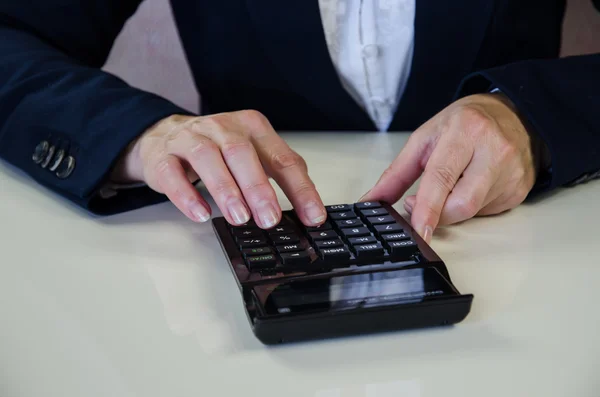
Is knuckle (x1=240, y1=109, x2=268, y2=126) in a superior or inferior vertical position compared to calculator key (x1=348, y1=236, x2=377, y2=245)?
superior

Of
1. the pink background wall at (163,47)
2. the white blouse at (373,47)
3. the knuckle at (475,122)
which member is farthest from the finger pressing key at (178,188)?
the pink background wall at (163,47)

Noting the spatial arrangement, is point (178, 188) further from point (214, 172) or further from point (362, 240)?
point (362, 240)

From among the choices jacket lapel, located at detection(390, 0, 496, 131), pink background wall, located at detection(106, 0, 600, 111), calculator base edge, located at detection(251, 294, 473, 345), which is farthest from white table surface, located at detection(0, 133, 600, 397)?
pink background wall, located at detection(106, 0, 600, 111)

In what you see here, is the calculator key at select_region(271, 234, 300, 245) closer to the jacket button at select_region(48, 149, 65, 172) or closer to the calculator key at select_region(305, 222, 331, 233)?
the calculator key at select_region(305, 222, 331, 233)

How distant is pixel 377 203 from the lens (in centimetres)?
54

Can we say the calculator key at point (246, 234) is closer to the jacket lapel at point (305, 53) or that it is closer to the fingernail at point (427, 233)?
the fingernail at point (427, 233)

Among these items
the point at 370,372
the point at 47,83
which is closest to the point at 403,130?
the point at 47,83

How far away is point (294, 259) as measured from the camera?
1.44 ft

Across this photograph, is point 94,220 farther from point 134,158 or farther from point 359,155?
point 359,155

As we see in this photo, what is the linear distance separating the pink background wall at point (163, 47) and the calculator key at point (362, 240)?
0.87 m

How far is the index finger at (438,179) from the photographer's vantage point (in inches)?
20.4

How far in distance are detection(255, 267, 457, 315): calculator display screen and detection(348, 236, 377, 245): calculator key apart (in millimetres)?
40

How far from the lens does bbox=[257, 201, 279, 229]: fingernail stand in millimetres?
490

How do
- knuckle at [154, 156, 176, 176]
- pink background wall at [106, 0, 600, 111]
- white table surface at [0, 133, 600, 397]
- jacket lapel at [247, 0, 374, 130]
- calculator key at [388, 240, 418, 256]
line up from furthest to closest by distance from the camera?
pink background wall at [106, 0, 600, 111]
jacket lapel at [247, 0, 374, 130]
knuckle at [154, 156, 176, 176]
calculator key at [388, 240, 418, 256]
white table surface at [0, 133, 600, 397]
